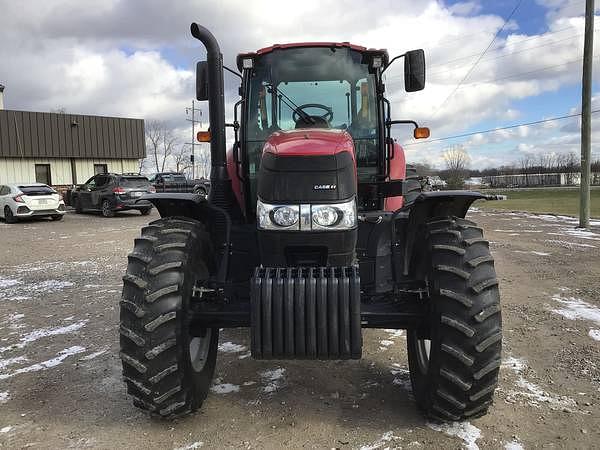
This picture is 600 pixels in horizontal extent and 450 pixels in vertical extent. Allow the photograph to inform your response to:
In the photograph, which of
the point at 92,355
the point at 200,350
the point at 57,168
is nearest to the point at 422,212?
the point at 200,350

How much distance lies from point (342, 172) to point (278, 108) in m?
1.34

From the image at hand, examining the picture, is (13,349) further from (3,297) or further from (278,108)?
(278,108)

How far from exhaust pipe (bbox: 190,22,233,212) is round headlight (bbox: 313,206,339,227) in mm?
1386

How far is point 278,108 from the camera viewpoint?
4.59m

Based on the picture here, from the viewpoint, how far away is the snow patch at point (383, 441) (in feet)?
10.7

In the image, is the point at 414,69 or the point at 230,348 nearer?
the point at 414,69

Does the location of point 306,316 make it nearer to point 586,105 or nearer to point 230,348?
point 230,348

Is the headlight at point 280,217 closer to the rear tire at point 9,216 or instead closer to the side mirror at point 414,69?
the side mirror at point 414,69

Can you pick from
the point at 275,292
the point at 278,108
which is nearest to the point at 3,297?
the point at 278,108

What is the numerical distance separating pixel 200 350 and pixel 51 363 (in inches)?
70.5

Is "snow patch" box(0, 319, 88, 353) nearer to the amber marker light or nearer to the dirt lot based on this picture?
the dirt lot

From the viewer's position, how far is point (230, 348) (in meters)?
5.14

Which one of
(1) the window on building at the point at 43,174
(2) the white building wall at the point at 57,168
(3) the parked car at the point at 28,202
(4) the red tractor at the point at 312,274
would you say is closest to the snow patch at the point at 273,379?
(4) the red tractor at the point at 312,274

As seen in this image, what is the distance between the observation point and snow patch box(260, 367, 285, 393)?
4160mm
